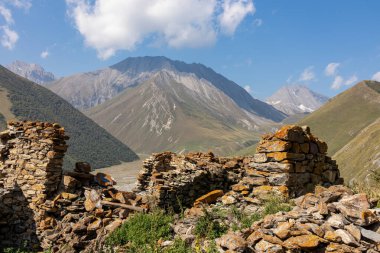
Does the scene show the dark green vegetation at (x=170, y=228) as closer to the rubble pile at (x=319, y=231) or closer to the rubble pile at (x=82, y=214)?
the rubble pile at (x=82, y=214)

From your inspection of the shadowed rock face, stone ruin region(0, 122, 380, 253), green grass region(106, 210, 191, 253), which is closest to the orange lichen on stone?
stone ruin region(0, 122, 380, 253)

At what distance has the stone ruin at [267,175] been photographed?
12109mm

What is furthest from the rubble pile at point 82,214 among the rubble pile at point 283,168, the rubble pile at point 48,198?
the rubble pile at point 283,168

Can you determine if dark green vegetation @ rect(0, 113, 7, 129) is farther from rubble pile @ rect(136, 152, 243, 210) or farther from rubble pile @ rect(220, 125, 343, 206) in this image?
rubble pile @ rect(220, 125, 343, 206)

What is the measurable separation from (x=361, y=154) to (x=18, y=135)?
344ft

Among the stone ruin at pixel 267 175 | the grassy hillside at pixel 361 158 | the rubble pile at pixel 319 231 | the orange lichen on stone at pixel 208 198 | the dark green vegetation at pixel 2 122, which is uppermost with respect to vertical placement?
the dark green vegetation at pixel 2 122

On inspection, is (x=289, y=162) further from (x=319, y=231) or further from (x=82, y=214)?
(x=82, y=214)

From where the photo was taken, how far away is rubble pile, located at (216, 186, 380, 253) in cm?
775

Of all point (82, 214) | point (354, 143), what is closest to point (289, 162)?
point (82, 214)

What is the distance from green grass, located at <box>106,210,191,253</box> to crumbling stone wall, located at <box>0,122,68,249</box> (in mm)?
4075

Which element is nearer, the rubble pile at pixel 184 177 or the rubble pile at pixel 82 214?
the rubble pile at pixel 82 214

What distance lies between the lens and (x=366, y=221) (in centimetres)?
827

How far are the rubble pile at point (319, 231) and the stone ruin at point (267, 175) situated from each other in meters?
2.87

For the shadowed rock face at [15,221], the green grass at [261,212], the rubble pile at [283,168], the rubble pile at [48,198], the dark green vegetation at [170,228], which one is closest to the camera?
the dark green vegetation at [170,228]
